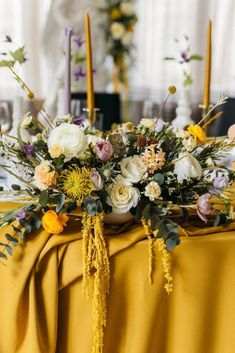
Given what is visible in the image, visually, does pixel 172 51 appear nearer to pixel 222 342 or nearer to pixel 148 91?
pixel 148 91

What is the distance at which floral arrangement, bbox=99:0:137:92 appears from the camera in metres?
3.57

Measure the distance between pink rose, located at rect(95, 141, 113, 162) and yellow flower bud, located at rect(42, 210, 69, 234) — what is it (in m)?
0.16

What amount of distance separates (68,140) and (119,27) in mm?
2905

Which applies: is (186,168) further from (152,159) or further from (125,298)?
(125,298)

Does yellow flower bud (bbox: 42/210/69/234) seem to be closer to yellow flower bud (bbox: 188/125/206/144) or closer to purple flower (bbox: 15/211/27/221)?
purple flower (bbox: 15/211/27/221)

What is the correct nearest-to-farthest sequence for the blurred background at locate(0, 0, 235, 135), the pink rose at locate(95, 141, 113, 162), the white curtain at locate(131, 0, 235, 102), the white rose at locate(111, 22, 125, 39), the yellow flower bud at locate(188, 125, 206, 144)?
the pink rose at locate(95, 141, 113, 162)
the yellow flower bud at locate(188, 125, 206, 144)
the blurred background at locate(0, 0, 235, 135)
the white rose at locate(111, 22, 125, 39)
the white curtain at locate(131, 0, 235, 102)

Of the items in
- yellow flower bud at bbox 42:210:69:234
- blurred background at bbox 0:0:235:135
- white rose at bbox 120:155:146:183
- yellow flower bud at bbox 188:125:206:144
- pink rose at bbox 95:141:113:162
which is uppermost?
blurred background at bbox 0:0:235:135

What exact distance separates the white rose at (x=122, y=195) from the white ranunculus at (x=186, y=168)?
0.31 feet

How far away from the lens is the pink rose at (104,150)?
2.88 ft

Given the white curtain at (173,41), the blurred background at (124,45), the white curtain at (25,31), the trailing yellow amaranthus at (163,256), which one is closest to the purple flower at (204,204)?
the trailing yellow amaranthus at (163,256)

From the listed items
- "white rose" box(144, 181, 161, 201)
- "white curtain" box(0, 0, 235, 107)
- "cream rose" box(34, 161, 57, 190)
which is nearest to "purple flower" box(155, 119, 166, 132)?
"white rose" box(144, 181, 161, 201)

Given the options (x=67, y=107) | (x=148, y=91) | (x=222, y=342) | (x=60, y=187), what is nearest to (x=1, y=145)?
(x=60, y=187)

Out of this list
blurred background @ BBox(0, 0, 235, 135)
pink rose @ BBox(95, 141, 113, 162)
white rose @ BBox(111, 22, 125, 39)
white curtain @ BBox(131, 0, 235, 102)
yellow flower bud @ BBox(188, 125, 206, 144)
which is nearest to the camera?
pink rose @ BBox(95, 141, 113, 162)

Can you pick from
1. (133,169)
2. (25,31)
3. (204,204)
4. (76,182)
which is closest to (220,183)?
(204,204)
